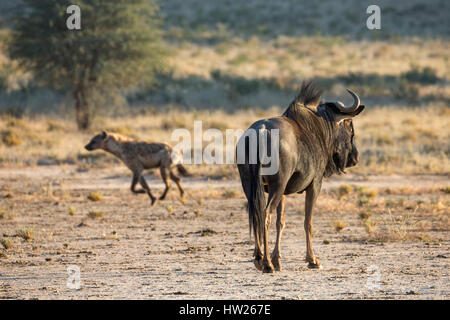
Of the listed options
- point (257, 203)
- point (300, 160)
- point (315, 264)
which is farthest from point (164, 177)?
point (257, 203)

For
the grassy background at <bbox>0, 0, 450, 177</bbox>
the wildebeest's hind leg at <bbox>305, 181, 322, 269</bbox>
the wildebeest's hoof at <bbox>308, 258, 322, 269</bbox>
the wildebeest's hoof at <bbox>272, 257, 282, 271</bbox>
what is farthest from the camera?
the grassy background at <bbox>0, 0, 450, 177</bbox>

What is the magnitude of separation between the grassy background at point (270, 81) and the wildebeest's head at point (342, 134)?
9.23 m

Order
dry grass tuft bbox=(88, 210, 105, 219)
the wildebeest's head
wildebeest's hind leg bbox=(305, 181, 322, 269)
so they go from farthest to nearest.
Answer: dry grass tuft bbox=(88, 210, 105, 219) → the wildebeest's head → wildebeest's hind leg bbox=(305, 181, 322, 269)

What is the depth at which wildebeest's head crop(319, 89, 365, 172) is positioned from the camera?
9.32 m

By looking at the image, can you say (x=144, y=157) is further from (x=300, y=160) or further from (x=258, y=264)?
(x=258, y=264)

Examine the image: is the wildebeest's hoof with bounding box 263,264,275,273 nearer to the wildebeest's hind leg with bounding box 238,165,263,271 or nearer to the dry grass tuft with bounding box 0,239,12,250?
the wildebeest's hind leg with bounding box 238,165,263,271

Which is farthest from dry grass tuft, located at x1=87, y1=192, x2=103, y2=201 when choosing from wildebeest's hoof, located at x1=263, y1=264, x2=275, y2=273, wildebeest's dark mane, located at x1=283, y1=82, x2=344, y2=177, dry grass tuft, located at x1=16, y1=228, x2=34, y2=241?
wildebeest's hoof, located at x1=263, y1=264, x2=275, y2=273

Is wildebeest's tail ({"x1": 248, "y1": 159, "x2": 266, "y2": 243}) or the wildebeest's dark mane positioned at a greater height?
the wildebeest's dark mane

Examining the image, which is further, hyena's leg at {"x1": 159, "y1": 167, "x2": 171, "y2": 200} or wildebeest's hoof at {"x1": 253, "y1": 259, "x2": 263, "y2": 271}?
hyena's leg at {"x1": 159, "y1": 167, "x2": 171, "y2": 200}

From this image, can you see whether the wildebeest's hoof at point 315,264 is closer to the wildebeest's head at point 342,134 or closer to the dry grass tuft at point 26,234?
the wildebeest's head at point 342,134

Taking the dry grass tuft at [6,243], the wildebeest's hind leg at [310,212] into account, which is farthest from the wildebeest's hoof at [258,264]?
the dry grass tuft at [6,243]

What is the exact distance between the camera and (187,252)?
10.3 m

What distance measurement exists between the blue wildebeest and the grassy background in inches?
369
